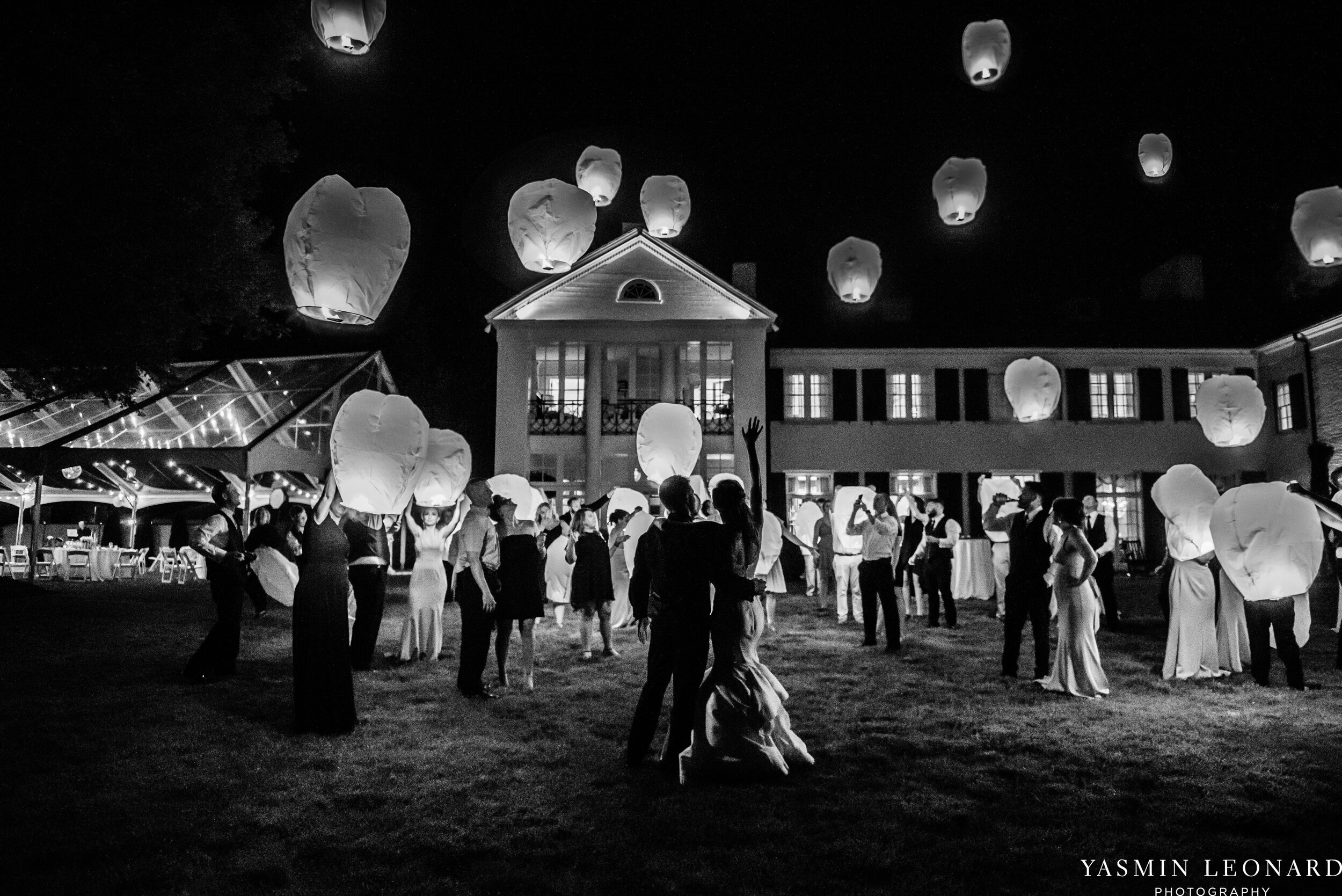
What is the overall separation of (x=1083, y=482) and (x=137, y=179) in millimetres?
20986

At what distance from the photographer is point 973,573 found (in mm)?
16125

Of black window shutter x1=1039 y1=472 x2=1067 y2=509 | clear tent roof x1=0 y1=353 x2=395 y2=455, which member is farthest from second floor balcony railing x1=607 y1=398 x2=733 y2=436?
black window shutter x1=1039 y1=472 x2=1067 y2=509

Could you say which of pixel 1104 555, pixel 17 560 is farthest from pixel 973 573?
pixel 17 560

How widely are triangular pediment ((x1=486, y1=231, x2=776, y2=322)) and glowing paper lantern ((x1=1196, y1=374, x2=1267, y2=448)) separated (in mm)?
10952

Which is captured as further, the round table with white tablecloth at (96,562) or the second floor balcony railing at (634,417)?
the second floor balcony railing at (634,417)

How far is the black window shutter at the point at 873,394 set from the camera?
21.2 m

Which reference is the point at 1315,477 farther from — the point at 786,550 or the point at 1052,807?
the point at 786,550

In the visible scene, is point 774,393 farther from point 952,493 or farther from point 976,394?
point 976,394

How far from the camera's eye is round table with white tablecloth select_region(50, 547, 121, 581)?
19.5 metres

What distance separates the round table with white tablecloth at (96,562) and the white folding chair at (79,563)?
0.11 feet

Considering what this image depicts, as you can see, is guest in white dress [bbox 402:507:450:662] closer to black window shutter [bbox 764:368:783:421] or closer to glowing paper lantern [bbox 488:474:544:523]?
glowing paper lantern [bbox 488:474:544:523]

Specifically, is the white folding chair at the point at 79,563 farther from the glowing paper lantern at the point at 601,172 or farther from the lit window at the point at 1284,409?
the lit window at the point at 1284,409

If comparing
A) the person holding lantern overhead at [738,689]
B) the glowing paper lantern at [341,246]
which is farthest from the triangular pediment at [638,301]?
the person holding lantern overhead at [738,689]

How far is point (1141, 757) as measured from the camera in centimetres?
520
